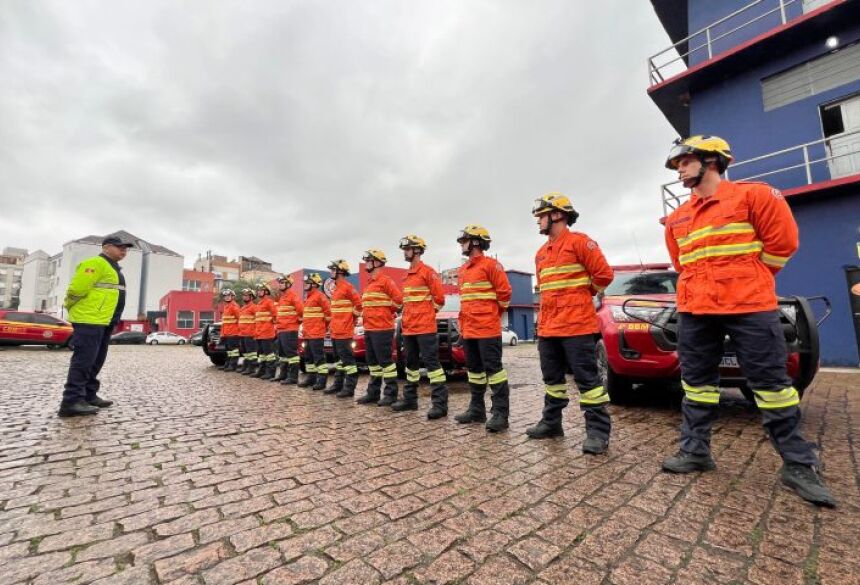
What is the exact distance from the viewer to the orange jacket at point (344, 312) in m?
5.95

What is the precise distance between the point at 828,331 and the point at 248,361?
41.3 ft

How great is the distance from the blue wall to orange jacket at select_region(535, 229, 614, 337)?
8.72m

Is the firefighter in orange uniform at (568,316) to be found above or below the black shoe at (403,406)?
above

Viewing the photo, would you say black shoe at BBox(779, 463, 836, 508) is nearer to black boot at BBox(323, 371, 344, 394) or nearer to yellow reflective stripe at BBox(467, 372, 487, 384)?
yellow reflective stripe at BBox(467, 372, 487, 384)

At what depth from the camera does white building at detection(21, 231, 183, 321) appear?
172ft

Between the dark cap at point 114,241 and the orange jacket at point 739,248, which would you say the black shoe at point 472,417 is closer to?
the orange jacket at point 739,248

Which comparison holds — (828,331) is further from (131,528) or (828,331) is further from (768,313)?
(131,528)

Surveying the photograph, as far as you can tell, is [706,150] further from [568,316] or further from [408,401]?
[408,401]

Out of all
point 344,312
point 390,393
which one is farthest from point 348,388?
point 344,312

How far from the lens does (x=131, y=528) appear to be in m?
1.91

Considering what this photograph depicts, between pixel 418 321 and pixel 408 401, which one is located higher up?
pixel 418 321

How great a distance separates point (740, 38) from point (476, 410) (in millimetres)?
13237

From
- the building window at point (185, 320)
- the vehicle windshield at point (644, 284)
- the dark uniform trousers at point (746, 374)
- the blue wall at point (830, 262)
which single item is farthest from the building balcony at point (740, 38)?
the building window at point (185, 320)

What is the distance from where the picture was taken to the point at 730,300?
92.6 inches
